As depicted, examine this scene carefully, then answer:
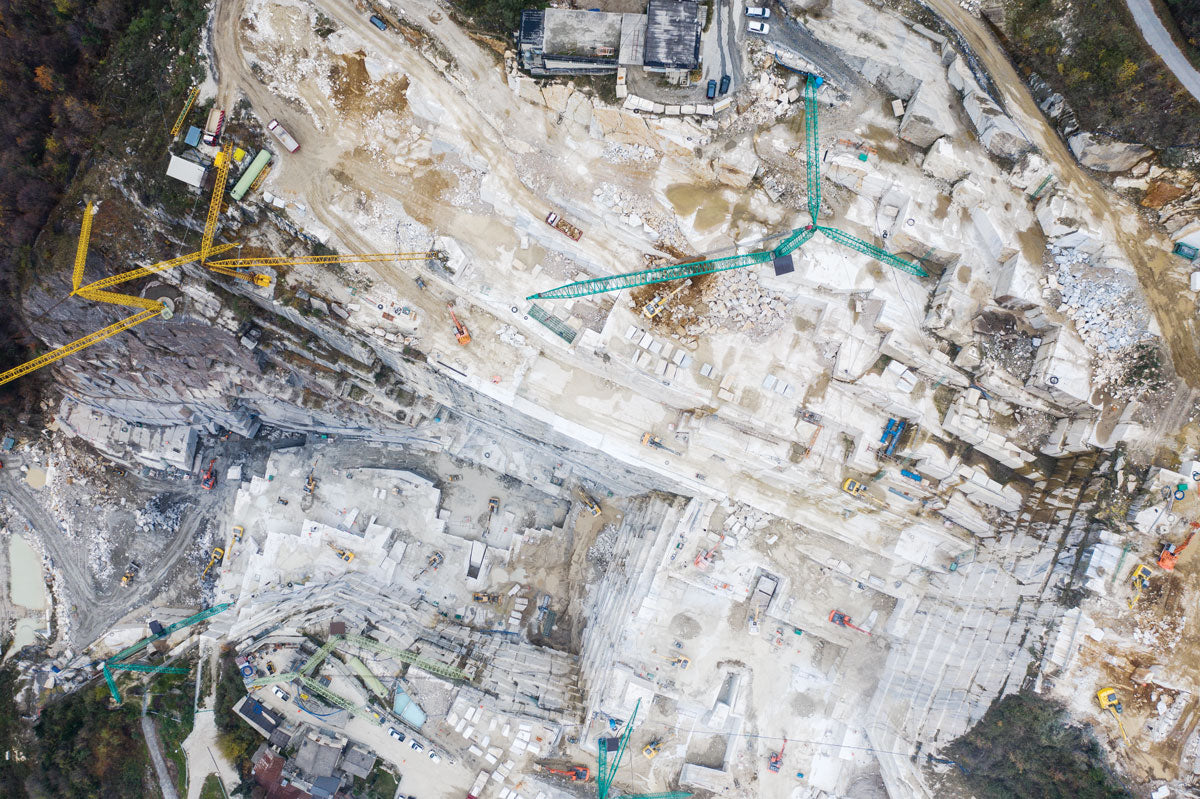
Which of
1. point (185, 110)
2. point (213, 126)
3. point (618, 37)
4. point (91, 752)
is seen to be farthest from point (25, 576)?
point (618, 37)

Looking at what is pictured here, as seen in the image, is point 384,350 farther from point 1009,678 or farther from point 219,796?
point 1009,678

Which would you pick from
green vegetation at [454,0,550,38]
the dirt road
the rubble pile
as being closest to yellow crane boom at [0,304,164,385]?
green vegetation at [454,0,550,38]

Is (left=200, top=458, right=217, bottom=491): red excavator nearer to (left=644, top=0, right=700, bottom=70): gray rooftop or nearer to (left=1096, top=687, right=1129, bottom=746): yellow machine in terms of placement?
(left=644, top=0, right=700, bottom=70): gray rooftop

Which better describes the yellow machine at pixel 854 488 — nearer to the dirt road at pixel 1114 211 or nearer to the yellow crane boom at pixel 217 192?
the dirt road at pixel 1114 211

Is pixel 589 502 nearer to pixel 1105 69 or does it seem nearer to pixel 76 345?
pixel 76 345

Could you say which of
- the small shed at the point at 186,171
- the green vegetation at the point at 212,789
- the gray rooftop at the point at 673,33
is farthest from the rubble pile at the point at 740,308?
the green vegetation at the point at 212,789

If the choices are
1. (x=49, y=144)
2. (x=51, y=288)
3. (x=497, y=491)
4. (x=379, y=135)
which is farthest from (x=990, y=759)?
(x=49, y=144)
